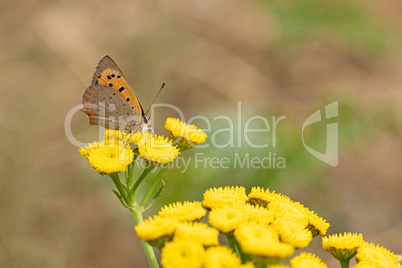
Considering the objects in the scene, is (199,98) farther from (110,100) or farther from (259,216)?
(259,216)

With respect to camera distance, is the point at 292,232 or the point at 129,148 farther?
the point at 129,148

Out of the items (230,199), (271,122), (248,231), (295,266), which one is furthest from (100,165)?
(271,122)

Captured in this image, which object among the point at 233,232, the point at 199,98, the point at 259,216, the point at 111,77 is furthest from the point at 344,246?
the point at 199,98

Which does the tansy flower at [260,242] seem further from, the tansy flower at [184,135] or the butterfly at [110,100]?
the butterfly at [110,100]

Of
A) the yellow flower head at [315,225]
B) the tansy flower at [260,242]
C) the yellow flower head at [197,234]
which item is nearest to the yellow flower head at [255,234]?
the tansy flower at [260,242]

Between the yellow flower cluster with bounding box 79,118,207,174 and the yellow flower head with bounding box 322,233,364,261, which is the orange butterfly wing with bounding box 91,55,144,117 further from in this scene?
the yellow flower head with bounding box 322,233,364,261
